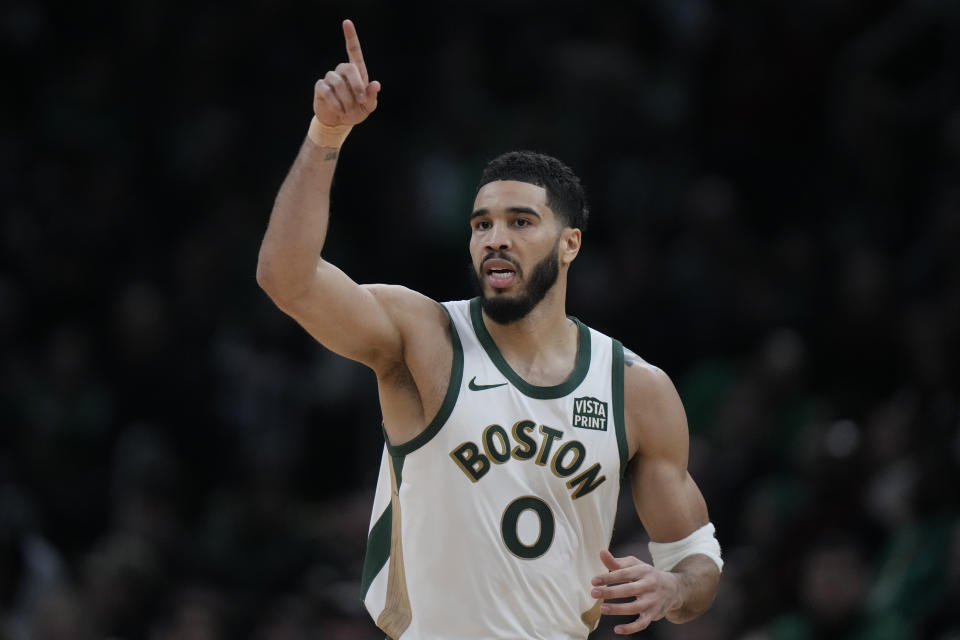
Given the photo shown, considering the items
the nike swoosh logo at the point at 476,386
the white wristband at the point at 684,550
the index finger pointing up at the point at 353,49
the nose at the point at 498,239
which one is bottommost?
the white wristband at the point at 684,550

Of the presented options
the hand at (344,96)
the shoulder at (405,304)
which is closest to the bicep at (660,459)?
the shoulder at (405,304)

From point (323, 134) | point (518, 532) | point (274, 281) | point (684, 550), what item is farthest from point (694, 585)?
point (323, 134)

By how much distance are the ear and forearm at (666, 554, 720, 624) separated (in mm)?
1222

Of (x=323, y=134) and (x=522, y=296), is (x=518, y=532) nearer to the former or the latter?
(x=522, y=296)

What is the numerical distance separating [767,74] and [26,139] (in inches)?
240

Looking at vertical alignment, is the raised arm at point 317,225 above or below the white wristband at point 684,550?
above

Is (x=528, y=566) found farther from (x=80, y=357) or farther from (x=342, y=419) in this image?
(x=80, y=357)

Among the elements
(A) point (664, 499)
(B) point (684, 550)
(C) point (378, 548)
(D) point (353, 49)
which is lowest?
(C) point (378, 548)

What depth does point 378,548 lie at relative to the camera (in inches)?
215

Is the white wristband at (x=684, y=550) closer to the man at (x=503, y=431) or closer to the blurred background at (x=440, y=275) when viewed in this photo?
the man at (x=503, y=431)

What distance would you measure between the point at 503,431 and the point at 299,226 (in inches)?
41.8

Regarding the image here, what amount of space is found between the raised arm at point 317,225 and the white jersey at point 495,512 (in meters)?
0.55

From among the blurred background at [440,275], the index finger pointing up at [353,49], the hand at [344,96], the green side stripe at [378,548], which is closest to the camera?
the hand at [344,96]

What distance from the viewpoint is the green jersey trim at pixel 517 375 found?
5414 millimetres
